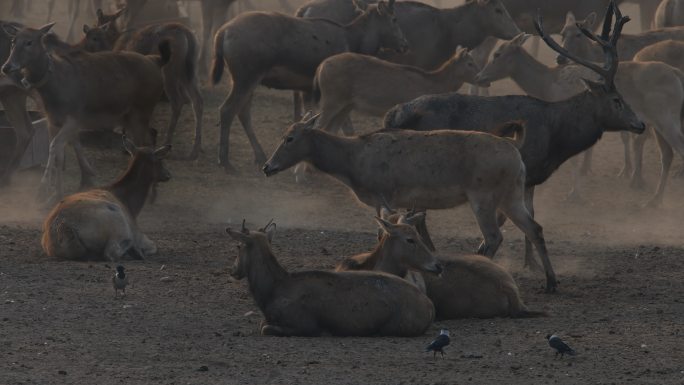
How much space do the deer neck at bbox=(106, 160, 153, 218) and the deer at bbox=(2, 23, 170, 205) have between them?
238 centimetres

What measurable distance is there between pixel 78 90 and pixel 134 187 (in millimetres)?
2777

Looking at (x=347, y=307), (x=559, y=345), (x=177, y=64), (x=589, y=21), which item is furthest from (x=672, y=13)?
(x=559, y=345)

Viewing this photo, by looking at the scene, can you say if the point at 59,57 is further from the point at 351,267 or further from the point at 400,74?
the point at 351,267

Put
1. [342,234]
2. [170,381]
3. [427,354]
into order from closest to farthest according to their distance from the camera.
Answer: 1. [170,381]
2. [427,354]
3. [342,234]

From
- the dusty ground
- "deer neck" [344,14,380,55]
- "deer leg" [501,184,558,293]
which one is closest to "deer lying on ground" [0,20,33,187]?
the dusty ground

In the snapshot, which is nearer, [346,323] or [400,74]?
[346,323]

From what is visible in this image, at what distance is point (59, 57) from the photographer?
16.9m

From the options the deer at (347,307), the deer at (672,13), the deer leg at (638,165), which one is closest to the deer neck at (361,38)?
the deer leg at (638,165)

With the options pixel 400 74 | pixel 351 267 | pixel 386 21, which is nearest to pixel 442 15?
pixel 386 21

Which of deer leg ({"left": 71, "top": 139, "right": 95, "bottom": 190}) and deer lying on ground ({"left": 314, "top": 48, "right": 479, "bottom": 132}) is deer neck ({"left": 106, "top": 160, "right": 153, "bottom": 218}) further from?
deer lying on ground ({"left": 314, "top": 48, "right": 479, "bottom": 132})

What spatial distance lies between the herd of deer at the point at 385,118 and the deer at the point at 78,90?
2 centimetres

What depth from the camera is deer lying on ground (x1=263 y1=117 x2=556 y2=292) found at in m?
12.4

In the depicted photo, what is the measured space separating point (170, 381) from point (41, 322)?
182 centimetres

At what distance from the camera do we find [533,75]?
60.8 ft
